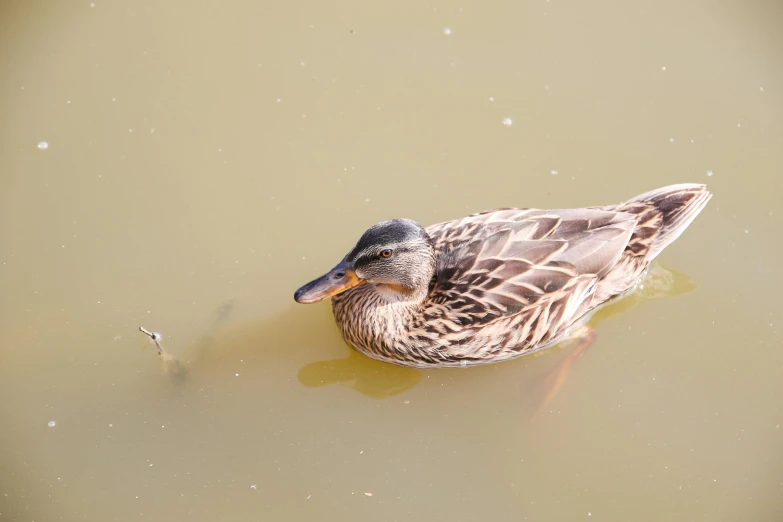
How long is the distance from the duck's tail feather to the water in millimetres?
567

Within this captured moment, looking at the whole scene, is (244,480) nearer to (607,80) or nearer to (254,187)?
(254,187)

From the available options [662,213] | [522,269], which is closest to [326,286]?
[522,269]

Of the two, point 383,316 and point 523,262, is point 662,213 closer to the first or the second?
point 523,262

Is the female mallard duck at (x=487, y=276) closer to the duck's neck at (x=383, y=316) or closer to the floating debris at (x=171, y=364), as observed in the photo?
the duck's neck at (x=383, y=316)

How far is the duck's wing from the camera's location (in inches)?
151

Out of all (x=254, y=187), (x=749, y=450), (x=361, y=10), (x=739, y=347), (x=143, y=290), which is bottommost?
(x=749, y=450)

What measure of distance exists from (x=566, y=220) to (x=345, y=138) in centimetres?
181

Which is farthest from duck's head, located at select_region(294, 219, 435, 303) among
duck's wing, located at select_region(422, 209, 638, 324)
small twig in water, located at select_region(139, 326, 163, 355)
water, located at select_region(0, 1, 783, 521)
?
small twig in water, located at select_region(139, 326, 163, 355)

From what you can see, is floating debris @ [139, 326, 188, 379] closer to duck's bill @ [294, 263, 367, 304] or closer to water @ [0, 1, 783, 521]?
water @ [0, 1, 783, 521]

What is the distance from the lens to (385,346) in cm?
410

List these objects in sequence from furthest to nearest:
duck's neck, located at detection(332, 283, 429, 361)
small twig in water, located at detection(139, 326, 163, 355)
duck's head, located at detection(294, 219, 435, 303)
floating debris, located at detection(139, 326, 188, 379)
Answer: floating debris, located at detection(139, 326, 188, 379), small twig in water, located at detection(139, 326, 163, 355), duck's neck, located at detection(332, 283, 429, 361), duck's head, located at detection(294, 219, 435, 303)

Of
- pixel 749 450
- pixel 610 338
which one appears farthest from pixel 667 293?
pixel 749 450

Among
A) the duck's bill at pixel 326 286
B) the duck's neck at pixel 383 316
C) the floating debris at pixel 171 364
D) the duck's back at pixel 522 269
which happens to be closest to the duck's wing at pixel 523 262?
the duck's back at pixel 522 269

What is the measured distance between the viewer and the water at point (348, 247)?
4059mm
